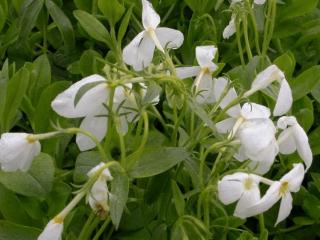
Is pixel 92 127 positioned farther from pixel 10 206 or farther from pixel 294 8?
pixel 294 8

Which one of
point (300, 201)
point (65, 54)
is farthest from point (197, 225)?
point (65, 54)

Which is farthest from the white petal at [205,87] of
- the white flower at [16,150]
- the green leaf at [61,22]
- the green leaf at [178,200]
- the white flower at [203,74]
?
the green leaf at [61,22]

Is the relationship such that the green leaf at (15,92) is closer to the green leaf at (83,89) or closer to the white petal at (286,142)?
the green leaf at (83,89)

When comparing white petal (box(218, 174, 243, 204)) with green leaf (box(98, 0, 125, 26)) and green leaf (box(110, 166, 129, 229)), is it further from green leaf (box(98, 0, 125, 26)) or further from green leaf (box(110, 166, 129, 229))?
green leaf (box(98, 0, 125, 26))

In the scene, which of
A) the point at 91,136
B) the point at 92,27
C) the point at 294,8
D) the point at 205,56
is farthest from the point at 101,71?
the point at 294,8

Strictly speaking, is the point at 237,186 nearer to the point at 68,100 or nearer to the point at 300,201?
the point at 68,100

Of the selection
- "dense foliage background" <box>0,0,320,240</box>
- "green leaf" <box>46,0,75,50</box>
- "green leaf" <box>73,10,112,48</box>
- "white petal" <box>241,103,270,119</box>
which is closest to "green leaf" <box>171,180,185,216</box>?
"dense foliage background" <box>0,0,320,240</box>
